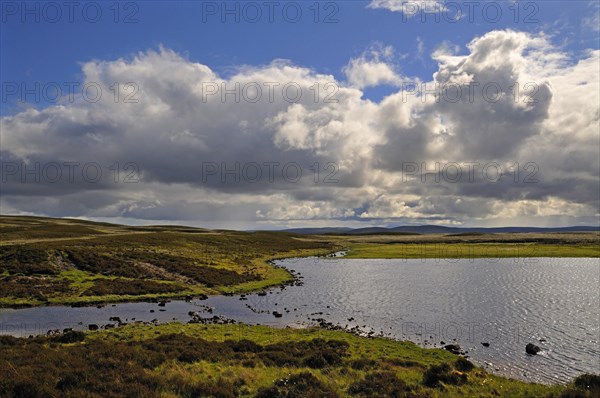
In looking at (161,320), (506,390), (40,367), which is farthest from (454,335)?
(40,367)

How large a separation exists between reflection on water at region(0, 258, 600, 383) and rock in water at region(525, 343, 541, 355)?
65cm

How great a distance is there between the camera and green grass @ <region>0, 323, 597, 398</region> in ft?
68.5

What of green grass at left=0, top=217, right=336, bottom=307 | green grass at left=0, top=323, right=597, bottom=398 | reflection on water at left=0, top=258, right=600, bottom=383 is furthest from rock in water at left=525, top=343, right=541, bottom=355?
green grass at left=0, top=217, right=336, bottom=307

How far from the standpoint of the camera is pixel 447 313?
5206 cm

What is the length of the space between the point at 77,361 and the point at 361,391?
17.0m

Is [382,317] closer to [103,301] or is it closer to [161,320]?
[161,320]

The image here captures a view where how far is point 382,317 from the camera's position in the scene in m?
50.2

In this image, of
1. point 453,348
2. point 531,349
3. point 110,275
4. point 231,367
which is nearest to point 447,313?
point 453,348

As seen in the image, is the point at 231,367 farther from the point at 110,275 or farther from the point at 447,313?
the point at 110,275

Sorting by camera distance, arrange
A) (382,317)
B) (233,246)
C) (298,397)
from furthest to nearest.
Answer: (233,246)
(382,317)
(298,397)

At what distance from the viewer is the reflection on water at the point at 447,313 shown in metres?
36.0

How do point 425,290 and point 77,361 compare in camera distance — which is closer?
point 77,361

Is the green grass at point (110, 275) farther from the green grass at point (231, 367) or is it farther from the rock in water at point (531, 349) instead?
the rock in water at point (531, 349)

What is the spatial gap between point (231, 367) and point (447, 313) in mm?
34271
